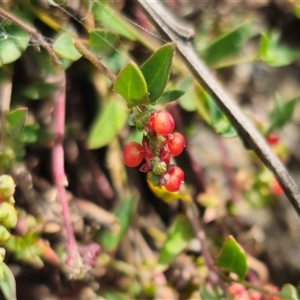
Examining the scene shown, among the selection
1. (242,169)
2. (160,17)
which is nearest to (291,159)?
(242,169)

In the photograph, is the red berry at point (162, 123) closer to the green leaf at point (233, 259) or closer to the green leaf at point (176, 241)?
the green leaf at point (233, 259)

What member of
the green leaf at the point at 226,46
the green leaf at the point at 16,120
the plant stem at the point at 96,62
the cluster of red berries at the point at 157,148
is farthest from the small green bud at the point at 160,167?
the green leaf at the point at 226,46

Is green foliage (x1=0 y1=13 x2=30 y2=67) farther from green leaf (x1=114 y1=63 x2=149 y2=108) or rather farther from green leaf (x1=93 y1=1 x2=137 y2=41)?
green leaf (x1=114 y1=63 x2=149 y2=108)

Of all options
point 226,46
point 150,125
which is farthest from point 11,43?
point 226,46

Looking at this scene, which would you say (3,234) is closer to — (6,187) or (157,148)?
(6,187)

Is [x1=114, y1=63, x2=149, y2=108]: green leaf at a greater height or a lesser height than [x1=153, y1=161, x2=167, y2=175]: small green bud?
greater

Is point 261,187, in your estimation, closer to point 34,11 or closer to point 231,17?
point 231,17

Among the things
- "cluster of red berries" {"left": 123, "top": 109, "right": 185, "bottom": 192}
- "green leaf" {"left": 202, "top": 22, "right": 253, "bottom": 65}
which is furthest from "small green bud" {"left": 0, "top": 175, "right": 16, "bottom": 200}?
"green leaf" {"left": 202, "top": 22, "right": 253, "bottom": 65}
